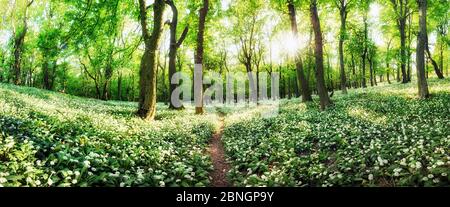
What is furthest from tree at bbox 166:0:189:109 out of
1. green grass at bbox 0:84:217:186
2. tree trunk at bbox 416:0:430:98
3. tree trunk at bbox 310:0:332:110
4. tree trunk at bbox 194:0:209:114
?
tree trunk at bbox 416:0:430:98

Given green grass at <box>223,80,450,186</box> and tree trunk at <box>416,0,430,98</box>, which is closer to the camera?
green grass at <box>223,80,450,186</box>

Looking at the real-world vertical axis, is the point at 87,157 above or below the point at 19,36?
below

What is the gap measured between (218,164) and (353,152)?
162 inches

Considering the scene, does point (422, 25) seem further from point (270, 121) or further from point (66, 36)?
point (66, 36)

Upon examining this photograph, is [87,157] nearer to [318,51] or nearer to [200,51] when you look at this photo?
[318,51]

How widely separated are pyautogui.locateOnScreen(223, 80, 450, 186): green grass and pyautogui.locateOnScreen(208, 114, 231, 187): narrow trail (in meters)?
0.27

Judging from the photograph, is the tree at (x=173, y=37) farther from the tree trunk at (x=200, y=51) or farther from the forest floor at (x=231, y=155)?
the forest floor at (x=231, y=155)

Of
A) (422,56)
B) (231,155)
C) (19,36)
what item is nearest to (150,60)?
(231,155)

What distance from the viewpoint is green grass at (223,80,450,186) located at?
631cm

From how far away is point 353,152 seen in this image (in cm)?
850

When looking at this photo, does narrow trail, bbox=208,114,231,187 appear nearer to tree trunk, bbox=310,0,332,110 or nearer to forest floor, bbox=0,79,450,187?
forest floor, bbox=0,79,450,187

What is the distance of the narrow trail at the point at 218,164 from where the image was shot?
837cm

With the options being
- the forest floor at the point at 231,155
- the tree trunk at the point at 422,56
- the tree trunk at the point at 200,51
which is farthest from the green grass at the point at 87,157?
the tree trunk at the point at 422,56
